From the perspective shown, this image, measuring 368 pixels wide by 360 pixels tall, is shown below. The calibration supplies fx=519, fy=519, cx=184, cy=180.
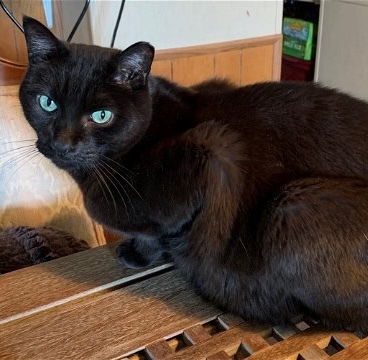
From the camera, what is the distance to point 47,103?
2.55ft

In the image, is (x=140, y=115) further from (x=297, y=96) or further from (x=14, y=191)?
(x=14, y=191)

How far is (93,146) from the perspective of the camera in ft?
2.52

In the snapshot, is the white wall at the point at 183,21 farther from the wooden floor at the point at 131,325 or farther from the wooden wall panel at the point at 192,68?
the wooden floor at the point at 131,325

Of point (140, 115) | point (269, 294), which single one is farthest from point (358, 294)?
point (140, 115)

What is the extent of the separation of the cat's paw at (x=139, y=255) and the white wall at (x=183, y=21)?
2.07 ft

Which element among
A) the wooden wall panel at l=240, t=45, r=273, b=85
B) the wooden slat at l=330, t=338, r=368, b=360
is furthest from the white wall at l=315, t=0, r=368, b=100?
the wooden slat at l=330, t=338, r=368, b=360

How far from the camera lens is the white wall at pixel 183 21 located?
1305 mm

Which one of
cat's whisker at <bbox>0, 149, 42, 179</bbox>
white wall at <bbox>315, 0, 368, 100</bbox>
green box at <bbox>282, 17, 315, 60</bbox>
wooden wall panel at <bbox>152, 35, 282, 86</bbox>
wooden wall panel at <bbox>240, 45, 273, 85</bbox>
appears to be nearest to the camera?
cat's whisker at <bbox>0, 149, 42, 179</bbox>

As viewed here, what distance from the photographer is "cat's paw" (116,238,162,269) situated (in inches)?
35.5

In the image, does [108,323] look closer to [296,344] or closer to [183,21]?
[296,344]

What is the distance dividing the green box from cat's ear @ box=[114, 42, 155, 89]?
67.3 inches

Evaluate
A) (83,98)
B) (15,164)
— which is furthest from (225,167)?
(15,164)

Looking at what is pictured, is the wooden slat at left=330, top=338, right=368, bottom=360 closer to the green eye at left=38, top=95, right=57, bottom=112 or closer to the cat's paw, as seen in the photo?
the cat's paw

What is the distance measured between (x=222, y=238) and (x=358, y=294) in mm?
201
